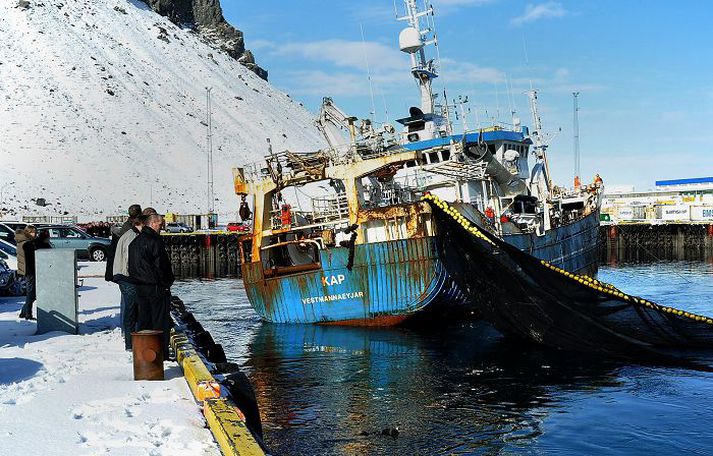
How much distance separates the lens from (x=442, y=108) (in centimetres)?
2838

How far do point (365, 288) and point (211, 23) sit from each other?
163m

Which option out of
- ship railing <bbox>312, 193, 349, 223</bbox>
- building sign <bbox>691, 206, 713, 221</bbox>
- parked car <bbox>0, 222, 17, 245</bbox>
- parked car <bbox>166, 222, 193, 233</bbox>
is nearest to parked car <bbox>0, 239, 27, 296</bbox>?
ship railing <bbox>312, 193, 349, 223</bbox>

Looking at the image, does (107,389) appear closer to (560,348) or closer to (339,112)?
(560,348)

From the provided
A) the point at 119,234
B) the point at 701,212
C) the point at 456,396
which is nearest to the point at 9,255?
the point at 119,234

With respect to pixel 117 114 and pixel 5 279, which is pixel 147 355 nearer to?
pixel 5 279

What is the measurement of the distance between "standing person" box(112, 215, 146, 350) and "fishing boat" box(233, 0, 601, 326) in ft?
24.3

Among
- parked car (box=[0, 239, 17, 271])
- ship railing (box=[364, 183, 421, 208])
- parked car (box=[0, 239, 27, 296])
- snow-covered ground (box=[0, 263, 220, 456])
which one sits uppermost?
ship railing (box=[364, 183, 421, 208])

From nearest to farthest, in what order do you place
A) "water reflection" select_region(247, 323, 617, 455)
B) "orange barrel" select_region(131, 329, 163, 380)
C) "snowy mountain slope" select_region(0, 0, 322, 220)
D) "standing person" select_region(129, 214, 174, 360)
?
"orange barrel" select_region(131, 329, 163, 380), "standing person" select_region(129, 214, 174, 360), "water reflection" select_region(247, 323, 617, 455), "snowy mountain slope" select_region(0, 0, 322, 220)

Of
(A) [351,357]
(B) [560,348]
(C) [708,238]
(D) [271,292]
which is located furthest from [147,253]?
(C) [708,238]

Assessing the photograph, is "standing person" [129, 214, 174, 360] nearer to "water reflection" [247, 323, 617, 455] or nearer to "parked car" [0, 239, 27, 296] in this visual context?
"water reflection" [247, 323, 617, 455]

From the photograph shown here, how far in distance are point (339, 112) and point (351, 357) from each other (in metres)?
9.84

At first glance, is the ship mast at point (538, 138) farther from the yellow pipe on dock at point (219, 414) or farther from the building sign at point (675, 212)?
the building sign at point (675, 212)

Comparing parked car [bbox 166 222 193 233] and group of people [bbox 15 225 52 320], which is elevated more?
parked car [bbox 166 222 193 233]

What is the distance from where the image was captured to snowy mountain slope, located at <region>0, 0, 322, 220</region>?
295 feet
